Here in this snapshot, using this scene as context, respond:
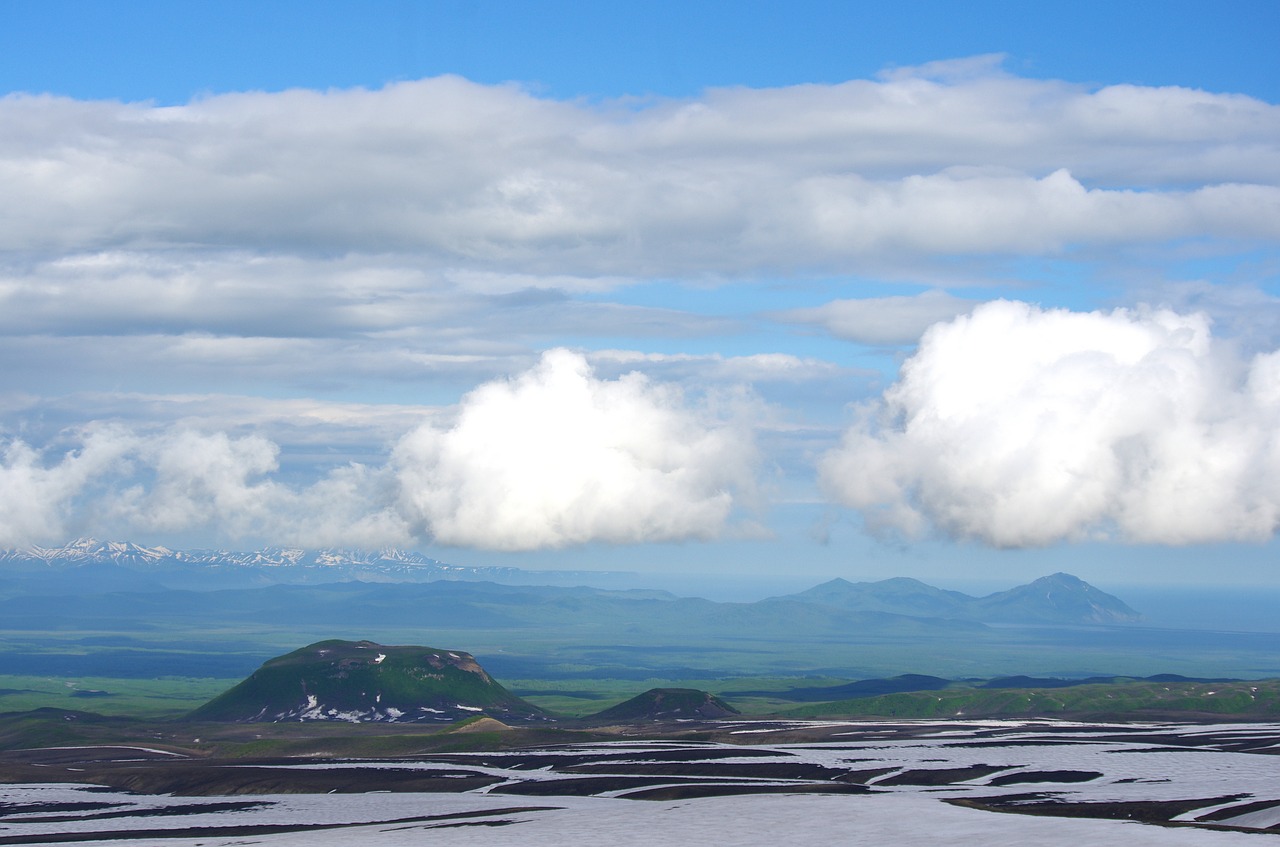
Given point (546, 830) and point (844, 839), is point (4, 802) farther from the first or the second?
point (844, 839)

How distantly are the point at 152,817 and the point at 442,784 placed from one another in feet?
99.3

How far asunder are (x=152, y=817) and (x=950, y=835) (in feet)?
222

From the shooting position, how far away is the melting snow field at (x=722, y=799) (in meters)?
92.2

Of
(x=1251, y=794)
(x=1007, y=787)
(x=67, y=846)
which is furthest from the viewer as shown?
(x=1007, y=787)

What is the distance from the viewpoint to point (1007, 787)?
12319 centimetres

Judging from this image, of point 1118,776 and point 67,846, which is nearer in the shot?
point 67,846

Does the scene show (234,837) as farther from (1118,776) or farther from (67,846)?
(1118,776)

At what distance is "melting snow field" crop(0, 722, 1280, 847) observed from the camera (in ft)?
302

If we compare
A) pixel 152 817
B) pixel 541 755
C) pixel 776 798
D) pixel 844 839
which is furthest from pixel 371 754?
pixel 844 839

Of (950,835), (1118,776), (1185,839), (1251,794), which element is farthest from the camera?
(1118,776)

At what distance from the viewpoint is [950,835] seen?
87500 mm

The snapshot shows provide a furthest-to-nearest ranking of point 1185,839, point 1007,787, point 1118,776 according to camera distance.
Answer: point 1118,776 < point 1007,787 < point 1185,839

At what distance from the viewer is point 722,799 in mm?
113812

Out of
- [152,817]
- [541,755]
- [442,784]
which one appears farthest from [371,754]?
[152,817]
